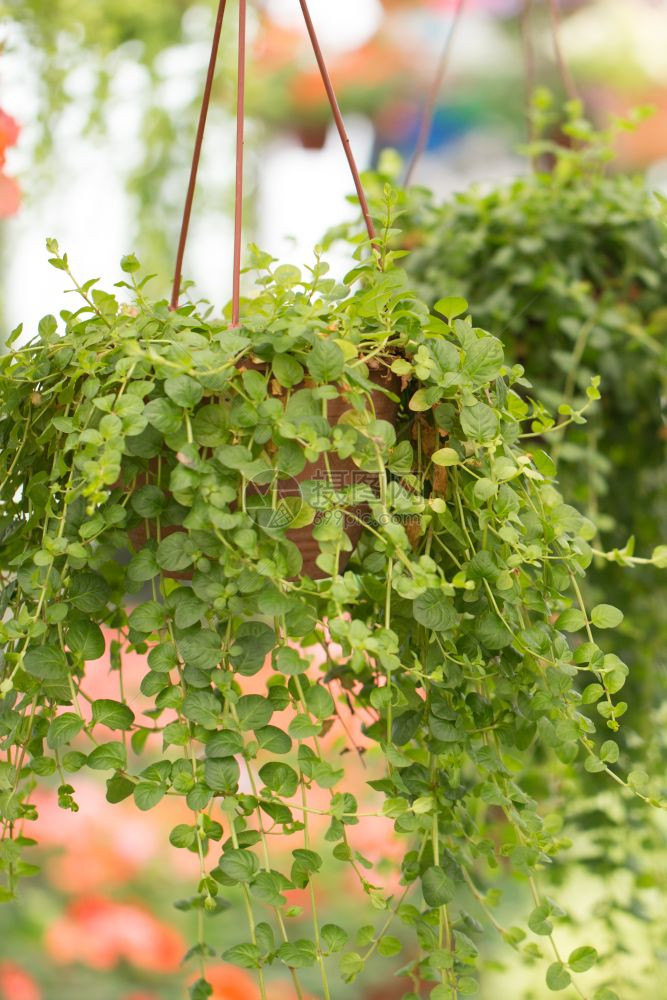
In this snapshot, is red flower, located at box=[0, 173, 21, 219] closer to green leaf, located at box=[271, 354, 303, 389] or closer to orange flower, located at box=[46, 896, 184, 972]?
green leaf, located at box=[271, 354, 303, 389]

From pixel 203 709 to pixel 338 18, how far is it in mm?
2761

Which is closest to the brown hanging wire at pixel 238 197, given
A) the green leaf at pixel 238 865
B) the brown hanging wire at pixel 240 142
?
the brown hanging wire at pixel 240 142

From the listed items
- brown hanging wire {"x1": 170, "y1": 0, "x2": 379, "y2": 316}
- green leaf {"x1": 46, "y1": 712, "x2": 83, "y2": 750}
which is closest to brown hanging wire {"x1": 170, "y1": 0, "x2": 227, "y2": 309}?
brown hanging wire {"x1": 170, "y1": 0, "x2": 379, "y2": 316}

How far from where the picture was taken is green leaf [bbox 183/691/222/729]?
596mm

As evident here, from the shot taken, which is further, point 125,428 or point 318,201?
point 318,201

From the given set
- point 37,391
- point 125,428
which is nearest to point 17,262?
point 37,391

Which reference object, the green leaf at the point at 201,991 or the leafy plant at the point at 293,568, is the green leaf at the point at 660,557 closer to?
the leafy plant at the point at 293,568

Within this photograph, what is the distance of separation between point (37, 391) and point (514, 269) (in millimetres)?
598

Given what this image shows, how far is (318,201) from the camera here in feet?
8.13

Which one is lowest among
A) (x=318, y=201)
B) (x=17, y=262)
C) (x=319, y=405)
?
(x=319, y=405)

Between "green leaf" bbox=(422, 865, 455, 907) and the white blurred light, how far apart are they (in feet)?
8.06

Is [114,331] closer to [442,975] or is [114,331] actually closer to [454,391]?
[454,391]

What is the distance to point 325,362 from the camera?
586 millimetres

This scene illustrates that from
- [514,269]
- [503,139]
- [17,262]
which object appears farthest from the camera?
[503,139]
